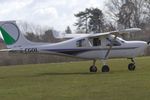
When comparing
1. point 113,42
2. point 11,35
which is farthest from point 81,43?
point 11,35

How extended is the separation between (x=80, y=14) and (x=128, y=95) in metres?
95.1

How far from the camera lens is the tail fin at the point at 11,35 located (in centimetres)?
2641

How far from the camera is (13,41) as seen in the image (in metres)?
26.5

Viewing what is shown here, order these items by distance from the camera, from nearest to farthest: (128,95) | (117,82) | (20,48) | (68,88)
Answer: (128,95), (68,88), (117,82), (20,48)

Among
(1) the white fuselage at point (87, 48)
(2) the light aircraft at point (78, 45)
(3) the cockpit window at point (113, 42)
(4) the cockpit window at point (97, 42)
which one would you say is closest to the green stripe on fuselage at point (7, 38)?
(2) the light aircraft at point (78, 45)

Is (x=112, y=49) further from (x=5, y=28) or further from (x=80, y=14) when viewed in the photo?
(x=80, y=14)

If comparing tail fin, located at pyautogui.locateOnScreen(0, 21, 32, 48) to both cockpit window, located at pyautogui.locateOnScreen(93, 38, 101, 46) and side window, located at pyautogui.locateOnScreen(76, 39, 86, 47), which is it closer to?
side window, located at pyautogui.locateOnScreen(76, 39, 86, 47)

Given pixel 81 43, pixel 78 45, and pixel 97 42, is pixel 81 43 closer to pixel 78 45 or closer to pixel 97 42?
pixel 78 45

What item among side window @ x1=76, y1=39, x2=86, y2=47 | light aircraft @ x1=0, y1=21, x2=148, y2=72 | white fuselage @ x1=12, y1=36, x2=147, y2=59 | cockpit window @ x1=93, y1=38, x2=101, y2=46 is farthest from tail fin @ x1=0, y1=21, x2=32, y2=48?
cockpit window @ x1=93, y1=38, x2=101, y2=46

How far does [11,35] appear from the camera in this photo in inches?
1049

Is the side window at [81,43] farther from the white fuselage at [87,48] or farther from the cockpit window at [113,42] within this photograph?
Answer: the cockpit window at [113,42]

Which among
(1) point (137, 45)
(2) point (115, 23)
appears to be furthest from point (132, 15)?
(1) point (137, 45)

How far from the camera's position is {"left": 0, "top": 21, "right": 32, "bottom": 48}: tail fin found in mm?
26406

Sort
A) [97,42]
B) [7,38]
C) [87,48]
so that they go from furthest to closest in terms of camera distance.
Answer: [97,42] → [87,48] → [7,38]
